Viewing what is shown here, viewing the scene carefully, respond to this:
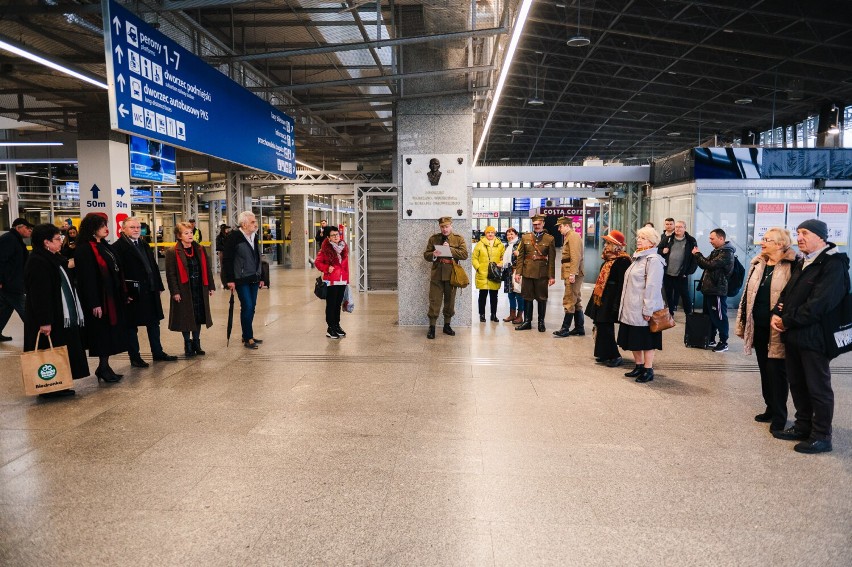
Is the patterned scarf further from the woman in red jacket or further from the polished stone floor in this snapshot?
the woman in red jacket

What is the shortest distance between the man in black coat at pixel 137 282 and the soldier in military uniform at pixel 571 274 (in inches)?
211

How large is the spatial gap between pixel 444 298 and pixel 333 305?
5.26 feet

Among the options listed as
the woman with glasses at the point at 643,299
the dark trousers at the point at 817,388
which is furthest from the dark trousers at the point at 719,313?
the dark trousers at the point at 817,388

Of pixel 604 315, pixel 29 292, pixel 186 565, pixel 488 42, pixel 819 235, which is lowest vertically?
pixel 186 565

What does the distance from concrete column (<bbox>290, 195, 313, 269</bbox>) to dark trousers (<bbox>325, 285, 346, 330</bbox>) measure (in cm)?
1459

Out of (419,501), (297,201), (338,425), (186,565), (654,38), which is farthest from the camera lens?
(297,201)

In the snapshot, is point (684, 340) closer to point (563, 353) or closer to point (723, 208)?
point (563, 353)

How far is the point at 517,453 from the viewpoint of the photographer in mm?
4129

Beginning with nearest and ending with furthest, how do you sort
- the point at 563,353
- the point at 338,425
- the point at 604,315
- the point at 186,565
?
the point at 186,565 → the point at 338,425 → the point at 604,315 → the point at 563,353

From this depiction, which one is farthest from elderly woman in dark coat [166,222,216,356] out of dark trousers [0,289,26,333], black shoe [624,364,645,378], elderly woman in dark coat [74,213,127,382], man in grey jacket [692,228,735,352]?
man in grey jacket [692,228,735,352]

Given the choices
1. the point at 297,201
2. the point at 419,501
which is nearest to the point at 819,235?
the point at 419,501

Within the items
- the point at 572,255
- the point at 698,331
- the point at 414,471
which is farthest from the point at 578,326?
the point at 414,471

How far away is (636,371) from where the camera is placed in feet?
20.3

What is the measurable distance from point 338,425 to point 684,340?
5.44 m
